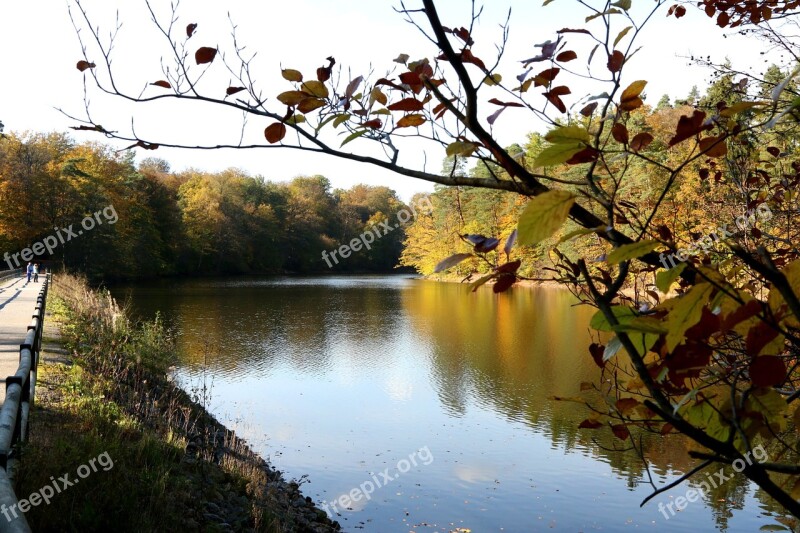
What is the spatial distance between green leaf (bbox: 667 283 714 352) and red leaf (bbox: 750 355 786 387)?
121 mm

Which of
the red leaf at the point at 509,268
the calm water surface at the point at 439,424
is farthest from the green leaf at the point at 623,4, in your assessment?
the calm water surface at the point at 439,424

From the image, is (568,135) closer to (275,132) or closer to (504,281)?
(504,281)

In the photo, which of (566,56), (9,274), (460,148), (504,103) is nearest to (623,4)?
(566,56)

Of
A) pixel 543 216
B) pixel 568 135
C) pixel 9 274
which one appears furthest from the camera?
pixel 9 274

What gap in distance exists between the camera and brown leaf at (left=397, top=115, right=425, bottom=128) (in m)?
1.19

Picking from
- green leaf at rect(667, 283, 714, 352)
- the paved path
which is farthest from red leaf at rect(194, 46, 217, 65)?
the paved path

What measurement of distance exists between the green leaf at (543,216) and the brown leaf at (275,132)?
22.2 inches

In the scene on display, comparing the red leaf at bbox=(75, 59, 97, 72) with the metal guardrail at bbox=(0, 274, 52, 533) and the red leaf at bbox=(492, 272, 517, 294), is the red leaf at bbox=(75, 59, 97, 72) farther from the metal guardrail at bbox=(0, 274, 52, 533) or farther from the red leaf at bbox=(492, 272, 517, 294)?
Result: the metal guardrail at bbox=(0, 274, 52, 533)

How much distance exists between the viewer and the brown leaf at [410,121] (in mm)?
1190

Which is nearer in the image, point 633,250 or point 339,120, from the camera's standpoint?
point 633,250

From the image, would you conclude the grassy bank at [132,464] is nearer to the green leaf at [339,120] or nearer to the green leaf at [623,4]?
the green leaf at [339,120]

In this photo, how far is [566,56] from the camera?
3.90 ft

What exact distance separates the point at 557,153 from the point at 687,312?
25cm

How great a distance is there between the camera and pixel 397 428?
10836mm
